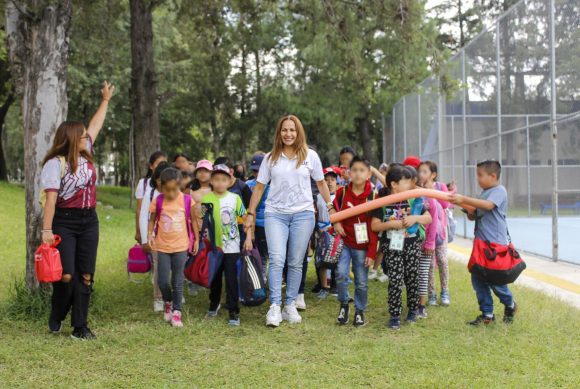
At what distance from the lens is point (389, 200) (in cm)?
507

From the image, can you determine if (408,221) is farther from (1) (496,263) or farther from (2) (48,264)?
(2) (48,264)

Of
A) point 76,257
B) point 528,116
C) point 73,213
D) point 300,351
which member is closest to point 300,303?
point 300,351

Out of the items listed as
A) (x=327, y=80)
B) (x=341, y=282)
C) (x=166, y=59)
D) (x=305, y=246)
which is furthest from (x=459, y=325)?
(x=166, y=59)

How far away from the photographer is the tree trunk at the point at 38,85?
19.7 feet

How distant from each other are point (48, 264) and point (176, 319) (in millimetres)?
1330

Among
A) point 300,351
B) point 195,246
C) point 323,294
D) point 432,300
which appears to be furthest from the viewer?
point 323,294

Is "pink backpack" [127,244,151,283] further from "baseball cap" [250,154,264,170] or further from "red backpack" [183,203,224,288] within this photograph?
"baseball cap" [250,154,264,170]

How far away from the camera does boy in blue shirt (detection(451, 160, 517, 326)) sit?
17.4 feet

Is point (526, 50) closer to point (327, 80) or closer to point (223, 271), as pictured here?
point (223, 271)

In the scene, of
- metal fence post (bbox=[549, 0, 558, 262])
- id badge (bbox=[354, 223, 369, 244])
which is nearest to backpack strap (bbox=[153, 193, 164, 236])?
id badge (bbox=[354, 223, 369, 244])

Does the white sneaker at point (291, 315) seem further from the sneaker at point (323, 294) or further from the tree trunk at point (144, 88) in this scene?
the tree trunk at point (144, 88)

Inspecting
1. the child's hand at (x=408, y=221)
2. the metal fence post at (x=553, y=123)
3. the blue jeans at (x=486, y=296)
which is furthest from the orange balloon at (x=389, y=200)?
the metal fence post at (x=553, y=123)

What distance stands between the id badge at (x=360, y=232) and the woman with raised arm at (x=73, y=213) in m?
2.30

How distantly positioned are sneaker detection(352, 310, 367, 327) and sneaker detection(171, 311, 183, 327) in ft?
5.24
